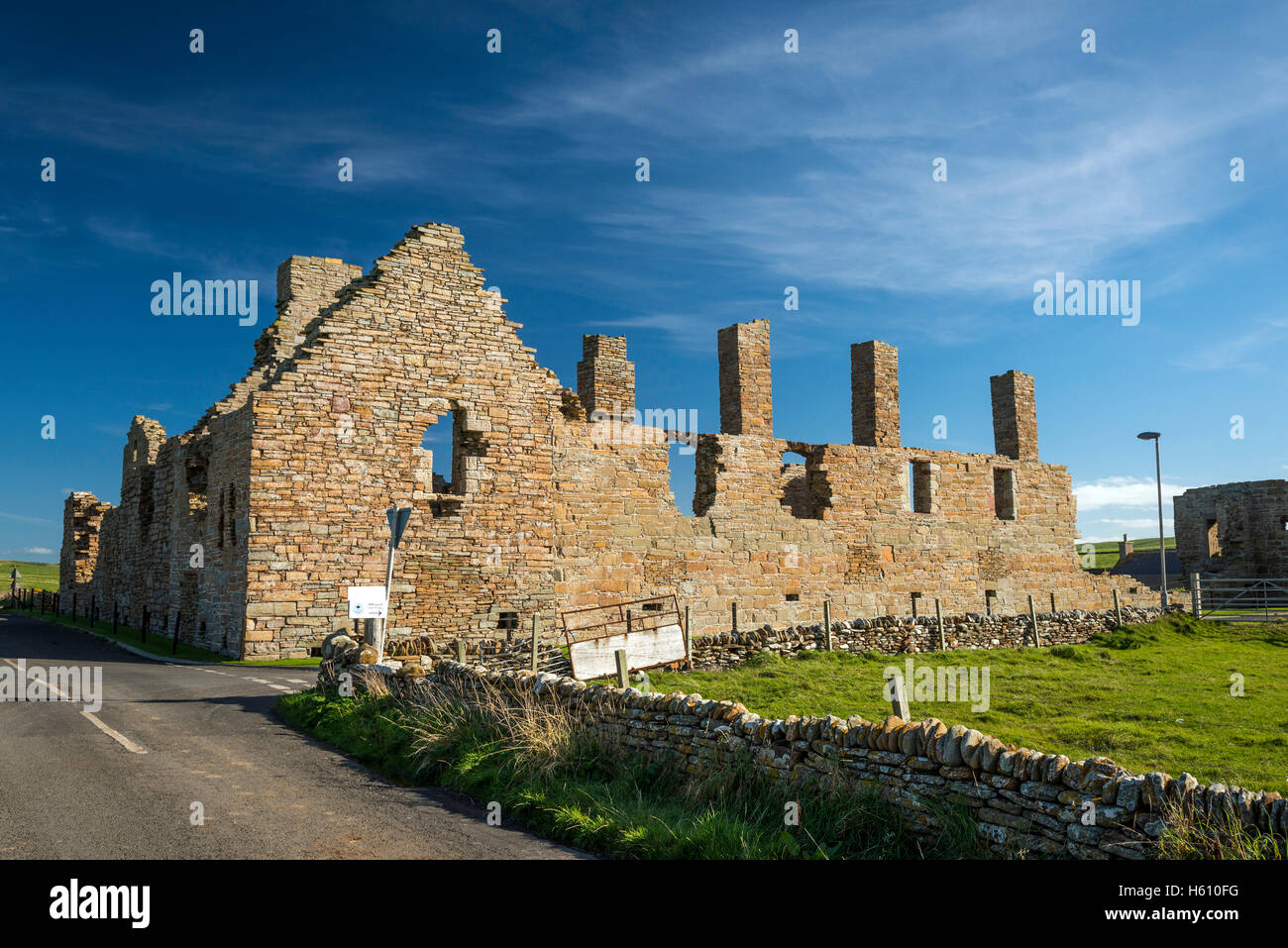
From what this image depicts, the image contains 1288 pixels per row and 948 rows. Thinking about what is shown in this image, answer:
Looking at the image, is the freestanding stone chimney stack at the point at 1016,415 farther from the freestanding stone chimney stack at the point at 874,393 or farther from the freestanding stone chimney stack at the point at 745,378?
the freestanding stone chimney stack at the point at 745,378

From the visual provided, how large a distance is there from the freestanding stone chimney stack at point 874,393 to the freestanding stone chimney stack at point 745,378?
12.1 ft

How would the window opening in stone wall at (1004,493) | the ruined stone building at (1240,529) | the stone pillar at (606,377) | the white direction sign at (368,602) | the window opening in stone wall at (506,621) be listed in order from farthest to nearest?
the ruined stone building at (1240,529), the window opening in stone wall at (1004,493), the stone pillar at (606,377), the window opening in stone wall at (506,621), the white direction sign at (368,602)

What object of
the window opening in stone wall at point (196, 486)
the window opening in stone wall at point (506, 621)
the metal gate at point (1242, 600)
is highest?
the window opening in stone wall at point (196, 486)

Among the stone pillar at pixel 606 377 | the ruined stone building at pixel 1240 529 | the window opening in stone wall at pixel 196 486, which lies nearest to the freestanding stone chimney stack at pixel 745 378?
the stone pillar at pixel 606 377

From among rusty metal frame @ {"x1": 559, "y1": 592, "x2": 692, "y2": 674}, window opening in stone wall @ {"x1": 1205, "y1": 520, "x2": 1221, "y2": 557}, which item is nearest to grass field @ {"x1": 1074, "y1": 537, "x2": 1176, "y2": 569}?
window opening in stone wall @ {"x1": 1205, "y1": 520, "x2": 1221, "y2": 557}

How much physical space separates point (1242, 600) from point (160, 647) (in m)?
35.0

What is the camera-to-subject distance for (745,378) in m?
23.5

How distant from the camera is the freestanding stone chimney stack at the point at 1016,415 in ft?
96.6

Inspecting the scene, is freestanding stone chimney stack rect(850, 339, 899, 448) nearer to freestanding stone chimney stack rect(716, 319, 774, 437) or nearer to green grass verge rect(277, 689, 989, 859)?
freestanding stone chimney stack rect(716, 319, 774, 437)

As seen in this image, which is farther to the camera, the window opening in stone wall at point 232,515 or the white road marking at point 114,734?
the window opening in stone wall at point 232,515

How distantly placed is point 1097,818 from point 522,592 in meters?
15.6
